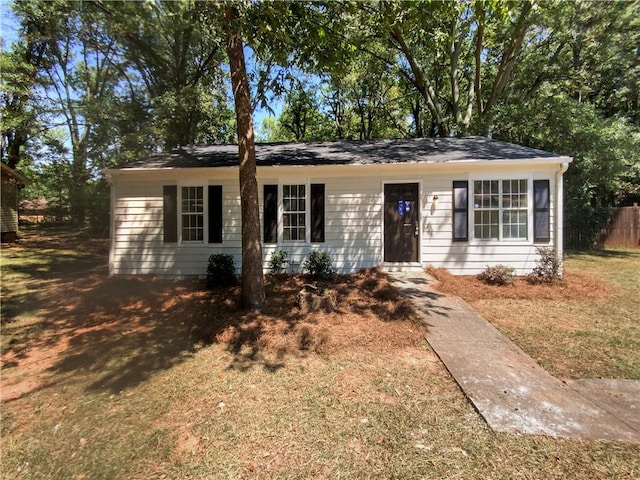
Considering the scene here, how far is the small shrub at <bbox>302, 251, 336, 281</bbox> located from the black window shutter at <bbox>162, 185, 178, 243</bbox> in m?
3.73

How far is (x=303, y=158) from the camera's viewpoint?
9.39 metres

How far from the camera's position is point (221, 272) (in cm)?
815

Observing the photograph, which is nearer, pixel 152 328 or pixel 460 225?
pixel 152 328

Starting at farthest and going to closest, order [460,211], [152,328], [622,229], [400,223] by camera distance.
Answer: [622,229] → [400,223] → [460,211] → [152,328]

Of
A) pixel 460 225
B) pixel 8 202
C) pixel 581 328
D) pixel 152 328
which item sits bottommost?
pixel 152 328

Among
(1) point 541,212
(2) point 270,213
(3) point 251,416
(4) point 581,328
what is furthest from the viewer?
(2) point 270,213

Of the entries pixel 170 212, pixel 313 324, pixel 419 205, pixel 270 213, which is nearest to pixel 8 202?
pixel 170 212

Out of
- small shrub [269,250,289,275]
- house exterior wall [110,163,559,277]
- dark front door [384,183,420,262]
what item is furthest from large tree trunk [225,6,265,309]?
dark front door [384,183,420,262]

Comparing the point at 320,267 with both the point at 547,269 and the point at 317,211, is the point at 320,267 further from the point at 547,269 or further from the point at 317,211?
the point at 547,269

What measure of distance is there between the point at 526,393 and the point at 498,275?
4791 millimetres

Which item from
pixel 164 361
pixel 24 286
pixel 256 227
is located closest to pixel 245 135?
pixel 256 227

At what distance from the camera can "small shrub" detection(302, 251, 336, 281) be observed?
811 centimetres

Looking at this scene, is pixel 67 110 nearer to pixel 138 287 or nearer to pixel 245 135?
pixel 138 287

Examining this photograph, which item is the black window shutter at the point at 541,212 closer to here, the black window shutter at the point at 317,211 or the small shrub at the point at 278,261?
the black window shutter at the point at 317,211
